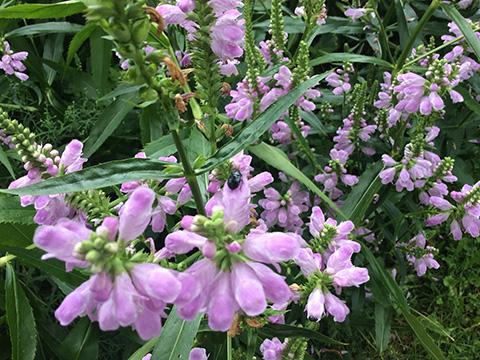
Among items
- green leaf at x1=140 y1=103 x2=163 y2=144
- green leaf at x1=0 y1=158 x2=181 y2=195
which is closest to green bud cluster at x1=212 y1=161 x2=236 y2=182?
green leaf at x1=0 y1=158 x2=181 y2=195

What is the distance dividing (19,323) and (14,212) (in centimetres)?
33

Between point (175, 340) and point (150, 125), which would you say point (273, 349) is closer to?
point (175, 340)

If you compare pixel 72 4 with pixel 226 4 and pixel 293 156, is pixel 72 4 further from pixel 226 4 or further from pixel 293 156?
pixel 293 156

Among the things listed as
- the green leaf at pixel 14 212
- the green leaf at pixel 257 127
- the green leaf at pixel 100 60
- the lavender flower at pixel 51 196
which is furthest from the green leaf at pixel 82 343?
the green leaf at pixel 100 60

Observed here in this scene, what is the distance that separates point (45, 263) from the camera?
1.21 meters

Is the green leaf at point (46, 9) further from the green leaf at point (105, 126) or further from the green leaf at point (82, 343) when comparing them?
the green leaf at point (82, 343)

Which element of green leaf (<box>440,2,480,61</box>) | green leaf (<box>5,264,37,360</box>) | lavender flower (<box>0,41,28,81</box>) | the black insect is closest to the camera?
the black insect

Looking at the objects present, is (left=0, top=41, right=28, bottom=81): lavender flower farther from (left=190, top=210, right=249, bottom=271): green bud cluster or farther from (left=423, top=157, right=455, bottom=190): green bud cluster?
(left=423, top=157, right=455, bottom=190): green bud cluster

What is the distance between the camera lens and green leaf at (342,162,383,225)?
1703 mm

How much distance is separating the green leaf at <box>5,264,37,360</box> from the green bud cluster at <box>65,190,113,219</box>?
0.45 m

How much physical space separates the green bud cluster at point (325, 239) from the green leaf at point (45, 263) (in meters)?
0.76

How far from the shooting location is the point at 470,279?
263cm

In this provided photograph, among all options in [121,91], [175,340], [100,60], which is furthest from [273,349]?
[100,60]

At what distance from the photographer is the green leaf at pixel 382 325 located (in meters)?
1.78
